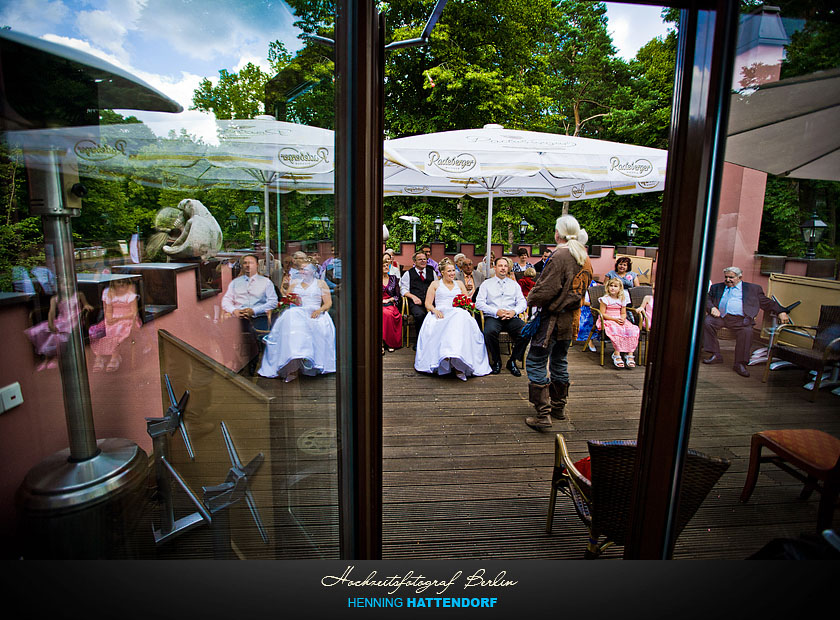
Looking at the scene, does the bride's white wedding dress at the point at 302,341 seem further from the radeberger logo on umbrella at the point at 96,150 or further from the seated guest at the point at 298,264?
the radeberger logo on umbrella at the point at 96,150

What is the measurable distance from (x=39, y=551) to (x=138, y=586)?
0.21 meters

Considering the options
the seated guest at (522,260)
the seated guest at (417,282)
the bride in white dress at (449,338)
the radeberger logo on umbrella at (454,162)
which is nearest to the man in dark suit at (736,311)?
the bride in white dress at (449,338)

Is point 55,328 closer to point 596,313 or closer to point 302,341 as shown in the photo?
point 302,341

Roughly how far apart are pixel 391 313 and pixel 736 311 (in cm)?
478

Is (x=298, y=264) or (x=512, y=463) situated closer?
(x=298, y=264)

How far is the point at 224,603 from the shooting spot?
0.63 meters

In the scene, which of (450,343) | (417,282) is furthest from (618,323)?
(417,282)

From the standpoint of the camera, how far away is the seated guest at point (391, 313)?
602cm

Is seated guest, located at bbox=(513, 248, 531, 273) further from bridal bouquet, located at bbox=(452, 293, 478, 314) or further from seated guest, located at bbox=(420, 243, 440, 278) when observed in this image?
bridal bouquet, located at bbox=(452, 293, 478, 314)

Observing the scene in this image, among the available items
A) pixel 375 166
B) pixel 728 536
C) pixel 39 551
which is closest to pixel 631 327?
pixel 728 536

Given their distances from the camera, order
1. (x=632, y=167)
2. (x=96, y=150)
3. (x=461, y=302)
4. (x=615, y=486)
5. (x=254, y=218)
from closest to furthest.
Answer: (x=96, y=150), (x=254, y=218), (x=615, y=486), (x=632, y=167), (x=461, y=302)

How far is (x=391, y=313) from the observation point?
6.02 metres

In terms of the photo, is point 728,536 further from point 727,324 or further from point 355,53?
point 355,53

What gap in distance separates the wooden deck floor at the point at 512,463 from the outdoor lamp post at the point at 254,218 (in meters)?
0.45
